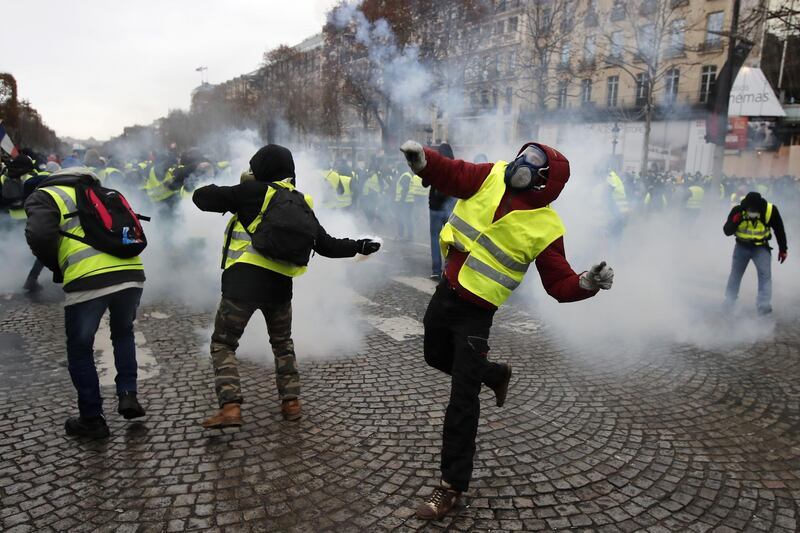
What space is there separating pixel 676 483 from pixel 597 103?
31056mm

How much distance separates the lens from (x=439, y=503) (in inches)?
109

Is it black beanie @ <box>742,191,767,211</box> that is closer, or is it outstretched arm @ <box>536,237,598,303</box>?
outstretched arm @ <box>536,237,598,303</box>

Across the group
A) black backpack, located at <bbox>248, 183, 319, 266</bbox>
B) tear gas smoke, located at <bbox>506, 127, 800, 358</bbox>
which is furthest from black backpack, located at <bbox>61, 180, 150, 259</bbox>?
tear gas smoke, located at <bbox>506, 127, 800, 358</bbox>

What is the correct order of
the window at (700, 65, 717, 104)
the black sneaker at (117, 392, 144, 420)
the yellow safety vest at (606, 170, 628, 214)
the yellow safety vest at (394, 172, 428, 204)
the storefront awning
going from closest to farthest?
the black sneaker at (117, 392, 144, 420) → the yellow safety vest at (606, 170, 628, 214) → the yellow safety vest at (394, 172, 428, 204) → the storefront awning → the window at (700, 65, 717, 104)

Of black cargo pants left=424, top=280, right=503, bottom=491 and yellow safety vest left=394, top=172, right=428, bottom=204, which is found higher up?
yellow safety vest left=394, top=172, right=428, bottom=204

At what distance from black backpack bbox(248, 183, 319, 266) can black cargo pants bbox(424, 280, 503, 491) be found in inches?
39.5

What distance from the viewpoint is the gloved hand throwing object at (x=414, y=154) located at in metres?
2.68

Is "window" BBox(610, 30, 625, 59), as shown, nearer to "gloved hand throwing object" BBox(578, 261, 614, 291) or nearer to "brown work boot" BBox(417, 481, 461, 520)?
"gloved hand throwing object" BBox(578, 261, 614, 291)

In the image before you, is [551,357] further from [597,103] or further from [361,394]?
[597,103]

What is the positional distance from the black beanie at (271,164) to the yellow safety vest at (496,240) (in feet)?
4.65

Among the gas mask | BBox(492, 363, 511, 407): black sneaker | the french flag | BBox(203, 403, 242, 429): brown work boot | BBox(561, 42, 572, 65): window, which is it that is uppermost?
BBox(561, 42, 572, 65): window

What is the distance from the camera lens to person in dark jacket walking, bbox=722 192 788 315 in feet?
22.7

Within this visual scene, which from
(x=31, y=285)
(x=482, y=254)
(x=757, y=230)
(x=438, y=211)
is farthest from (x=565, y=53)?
(x=482, y=254)

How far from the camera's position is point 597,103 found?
3092 centimetres
